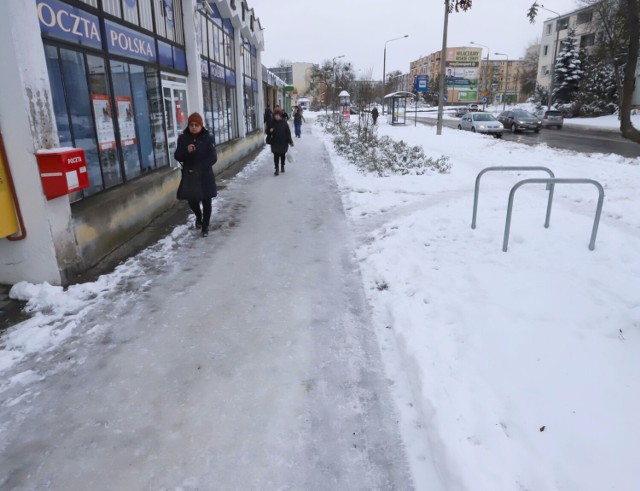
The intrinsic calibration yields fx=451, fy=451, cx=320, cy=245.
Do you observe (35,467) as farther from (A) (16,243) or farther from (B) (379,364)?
(A) (16,243)

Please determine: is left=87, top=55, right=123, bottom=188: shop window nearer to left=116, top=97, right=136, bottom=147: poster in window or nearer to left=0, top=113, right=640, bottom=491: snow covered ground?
left=116, top=97, right=136, bottom=147: poster in window

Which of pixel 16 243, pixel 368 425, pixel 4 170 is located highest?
pixel 4 170

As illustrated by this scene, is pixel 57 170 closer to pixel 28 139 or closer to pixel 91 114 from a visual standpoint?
pixel 28 139

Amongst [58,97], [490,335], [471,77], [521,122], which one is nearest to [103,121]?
[58,97]

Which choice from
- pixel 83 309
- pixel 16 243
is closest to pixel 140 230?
pixel 16 243

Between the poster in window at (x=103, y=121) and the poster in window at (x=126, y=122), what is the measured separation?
30cm

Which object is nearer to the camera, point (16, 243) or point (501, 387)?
point (501, 387)

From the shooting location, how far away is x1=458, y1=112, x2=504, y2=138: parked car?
85.9 ft

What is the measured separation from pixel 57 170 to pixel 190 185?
2.17 meters

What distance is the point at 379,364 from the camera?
3.53m

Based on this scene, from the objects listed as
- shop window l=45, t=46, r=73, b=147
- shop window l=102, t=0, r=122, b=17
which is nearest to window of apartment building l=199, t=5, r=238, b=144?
shop window l=102, t=0, r=122, b=17

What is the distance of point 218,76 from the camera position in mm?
13672

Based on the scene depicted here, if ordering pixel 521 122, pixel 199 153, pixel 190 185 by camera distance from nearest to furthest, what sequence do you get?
pixel 199 153
pixel 190 185
pixel 521 122

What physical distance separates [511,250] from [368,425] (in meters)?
3.51
